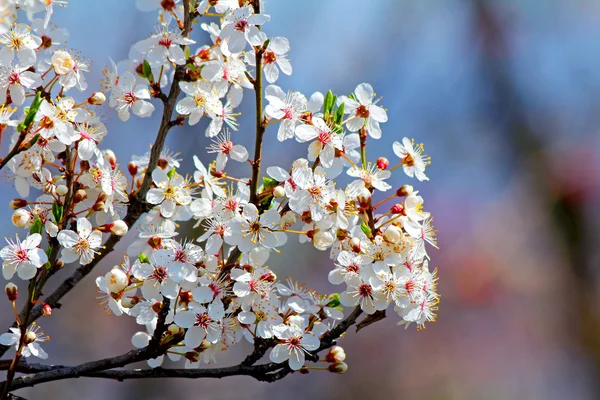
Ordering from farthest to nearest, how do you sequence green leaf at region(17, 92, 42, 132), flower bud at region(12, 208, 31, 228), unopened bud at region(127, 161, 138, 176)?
unopened bud at region(127, 161, 138, 176) → flower bud at region(12, 208, 31, 228) → green leaf at region(17, 92, 42, 132)

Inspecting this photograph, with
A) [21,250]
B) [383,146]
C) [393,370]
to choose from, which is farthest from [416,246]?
[393,370]

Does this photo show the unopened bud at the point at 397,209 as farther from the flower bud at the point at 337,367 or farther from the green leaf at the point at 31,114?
the green leaf at the point at 31,114

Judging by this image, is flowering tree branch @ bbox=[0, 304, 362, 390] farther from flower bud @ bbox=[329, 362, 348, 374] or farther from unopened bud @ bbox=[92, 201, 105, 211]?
unopened bud @ bbox=[92, 201, 105, 211]

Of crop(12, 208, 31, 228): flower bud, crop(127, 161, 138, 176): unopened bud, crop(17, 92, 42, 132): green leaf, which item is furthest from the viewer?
crop(127, 161, 138, 176): unopened bud

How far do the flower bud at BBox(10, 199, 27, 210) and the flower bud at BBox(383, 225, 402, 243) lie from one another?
50cm

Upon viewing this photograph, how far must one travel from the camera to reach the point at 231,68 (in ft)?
2.71

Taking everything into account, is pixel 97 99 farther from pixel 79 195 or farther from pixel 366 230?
pixel 366 230

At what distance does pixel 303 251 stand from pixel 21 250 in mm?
2469

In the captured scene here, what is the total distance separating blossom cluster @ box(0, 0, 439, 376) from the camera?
721mm

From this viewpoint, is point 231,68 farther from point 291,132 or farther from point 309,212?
point 309,212

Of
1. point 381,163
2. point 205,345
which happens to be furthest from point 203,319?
point 381,163

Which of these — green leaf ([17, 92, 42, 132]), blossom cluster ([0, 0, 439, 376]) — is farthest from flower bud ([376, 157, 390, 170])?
green leaf ([17, 92, 42, 132])

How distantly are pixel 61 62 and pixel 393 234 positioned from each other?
498 mm

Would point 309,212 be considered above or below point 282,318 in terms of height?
above
